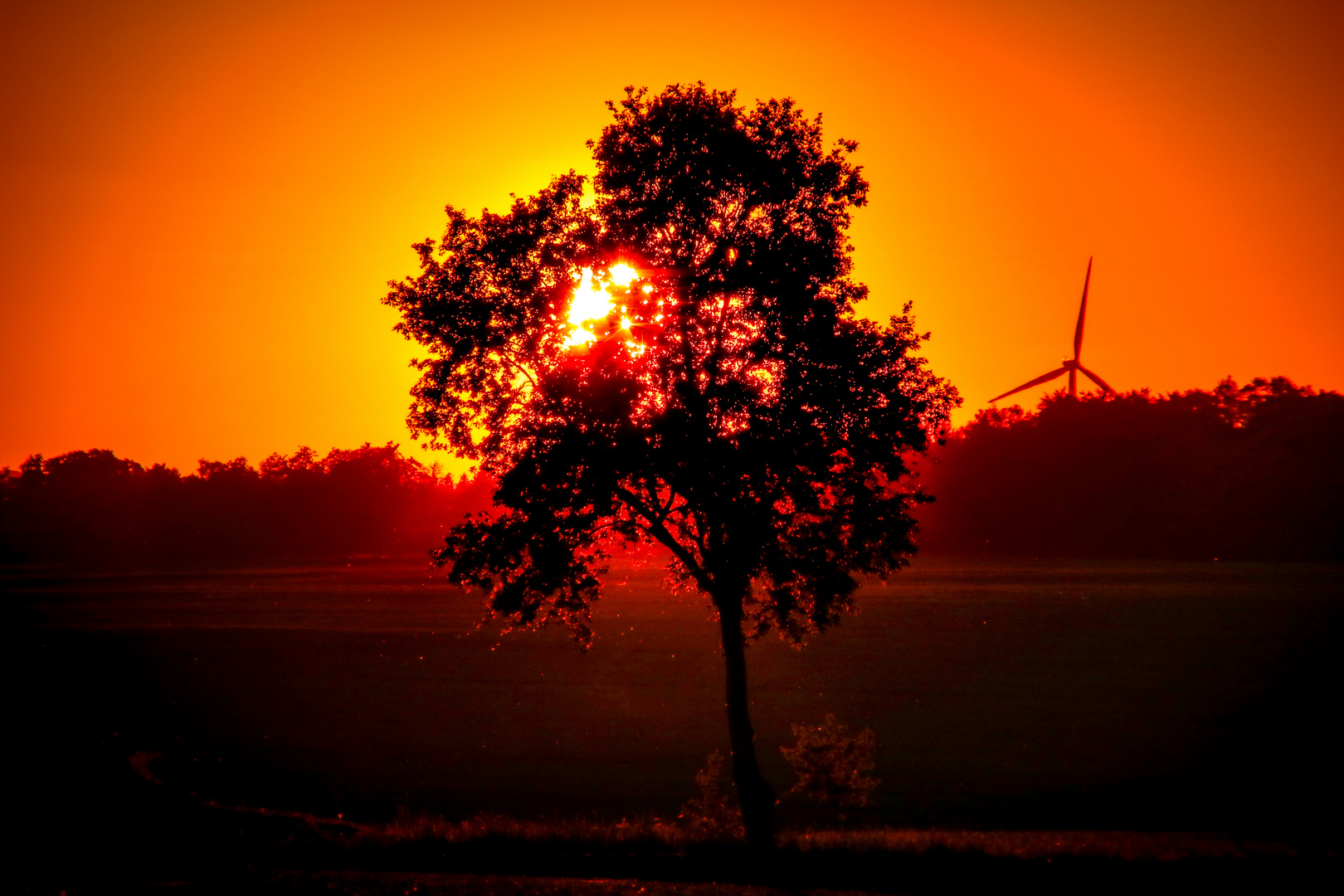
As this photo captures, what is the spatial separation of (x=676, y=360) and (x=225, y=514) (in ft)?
577

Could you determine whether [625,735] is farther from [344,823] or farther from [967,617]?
[967,617]

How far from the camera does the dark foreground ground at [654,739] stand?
56.7 feet

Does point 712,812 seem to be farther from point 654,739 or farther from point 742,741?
point 654,739

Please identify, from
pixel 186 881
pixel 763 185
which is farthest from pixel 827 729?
pixel 186 881

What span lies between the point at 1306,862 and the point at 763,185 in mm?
15441

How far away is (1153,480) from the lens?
135 metres

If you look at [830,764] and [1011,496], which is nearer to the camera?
[830,764]

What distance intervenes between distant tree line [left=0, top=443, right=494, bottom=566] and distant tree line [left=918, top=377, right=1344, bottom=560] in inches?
3282

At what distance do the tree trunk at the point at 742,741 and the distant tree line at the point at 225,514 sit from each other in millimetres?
141577

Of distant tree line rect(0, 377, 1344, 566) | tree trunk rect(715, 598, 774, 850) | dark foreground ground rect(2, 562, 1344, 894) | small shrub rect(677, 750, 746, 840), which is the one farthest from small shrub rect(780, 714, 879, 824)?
distant tree line rect(0, 377, 1344, 566)

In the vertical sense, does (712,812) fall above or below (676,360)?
below

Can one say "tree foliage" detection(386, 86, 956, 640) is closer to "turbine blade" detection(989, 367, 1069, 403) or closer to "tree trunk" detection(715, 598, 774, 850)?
"tree trunk" detection(715, 598, 774, 850)

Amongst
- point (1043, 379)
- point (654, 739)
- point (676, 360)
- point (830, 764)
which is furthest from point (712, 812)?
point (1043, 379)

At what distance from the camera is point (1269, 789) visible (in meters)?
31.8
